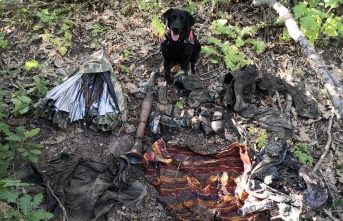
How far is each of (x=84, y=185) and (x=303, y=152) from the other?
8.71 feet

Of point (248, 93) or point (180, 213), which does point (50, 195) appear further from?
point (248, 93)

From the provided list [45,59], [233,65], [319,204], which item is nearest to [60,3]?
[45,59]

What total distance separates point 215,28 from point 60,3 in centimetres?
274

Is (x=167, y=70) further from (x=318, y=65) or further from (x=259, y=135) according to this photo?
(x=318, y=65)

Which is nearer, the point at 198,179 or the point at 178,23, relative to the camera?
the point at 198,179

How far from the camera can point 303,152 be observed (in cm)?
418

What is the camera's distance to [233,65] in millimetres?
5285

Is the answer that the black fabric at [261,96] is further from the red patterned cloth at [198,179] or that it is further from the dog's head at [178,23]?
the dog's head at [178,23]

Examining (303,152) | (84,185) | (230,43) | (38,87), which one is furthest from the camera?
(230,43)

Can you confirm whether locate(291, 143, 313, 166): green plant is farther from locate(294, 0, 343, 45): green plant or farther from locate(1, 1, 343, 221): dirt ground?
locate(294, 0, 343, 45): green plant

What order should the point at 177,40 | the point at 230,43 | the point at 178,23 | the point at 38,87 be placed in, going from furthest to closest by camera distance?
the point at 230,43 → the point at 177,40 → the point at 178,23 → the point at 38,87

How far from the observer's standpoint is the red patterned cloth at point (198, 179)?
135 inches

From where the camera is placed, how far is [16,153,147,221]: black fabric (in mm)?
3248

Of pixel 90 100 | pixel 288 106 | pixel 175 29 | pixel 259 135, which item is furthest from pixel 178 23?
pixel 288 106
